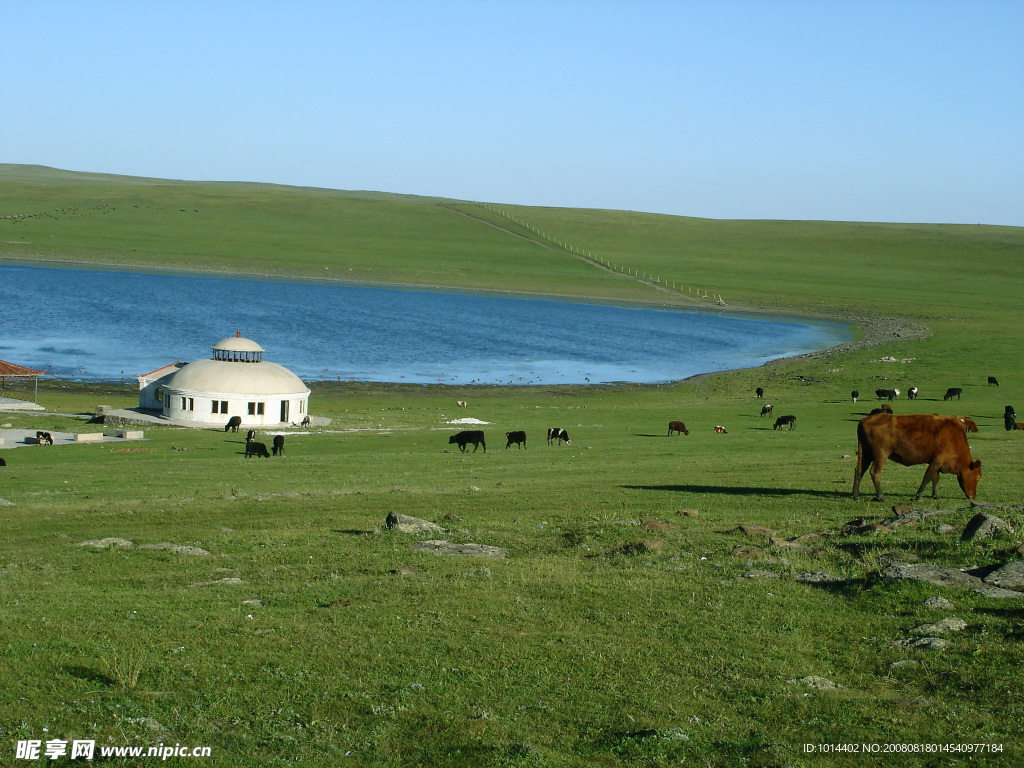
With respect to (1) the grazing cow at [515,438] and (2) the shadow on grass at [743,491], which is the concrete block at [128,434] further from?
(2) the shadow on grass at [743,491]

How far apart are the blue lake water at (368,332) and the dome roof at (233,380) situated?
24.5 m

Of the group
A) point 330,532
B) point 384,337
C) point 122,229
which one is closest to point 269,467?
point 330,532

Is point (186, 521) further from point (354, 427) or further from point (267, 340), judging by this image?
point (267, 340)

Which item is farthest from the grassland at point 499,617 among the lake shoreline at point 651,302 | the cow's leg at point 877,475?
the lake shoreline at point 651,302

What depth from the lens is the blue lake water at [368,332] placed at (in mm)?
91375

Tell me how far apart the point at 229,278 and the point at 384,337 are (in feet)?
190

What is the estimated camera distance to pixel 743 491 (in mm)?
23250

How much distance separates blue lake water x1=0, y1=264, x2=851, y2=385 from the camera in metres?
91.4

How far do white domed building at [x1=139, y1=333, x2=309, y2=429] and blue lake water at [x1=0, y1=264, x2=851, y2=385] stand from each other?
2459cm

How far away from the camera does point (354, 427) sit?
5288 cm

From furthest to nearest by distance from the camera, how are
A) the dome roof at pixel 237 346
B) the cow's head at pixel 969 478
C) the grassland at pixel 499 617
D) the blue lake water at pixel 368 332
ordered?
the blue lake water at pixel 368 332 → the dome roof at pixel 237 346 → the cow's head at pixel 969 478 → the grassland at pixel 499 617

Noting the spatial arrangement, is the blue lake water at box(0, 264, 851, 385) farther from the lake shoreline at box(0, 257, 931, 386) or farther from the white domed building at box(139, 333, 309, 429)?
the white domed building at box(139, 333, 309, 429)

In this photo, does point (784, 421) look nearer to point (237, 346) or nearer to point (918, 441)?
point (918, 441)

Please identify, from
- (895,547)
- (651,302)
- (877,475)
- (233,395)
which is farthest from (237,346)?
(651,302)
